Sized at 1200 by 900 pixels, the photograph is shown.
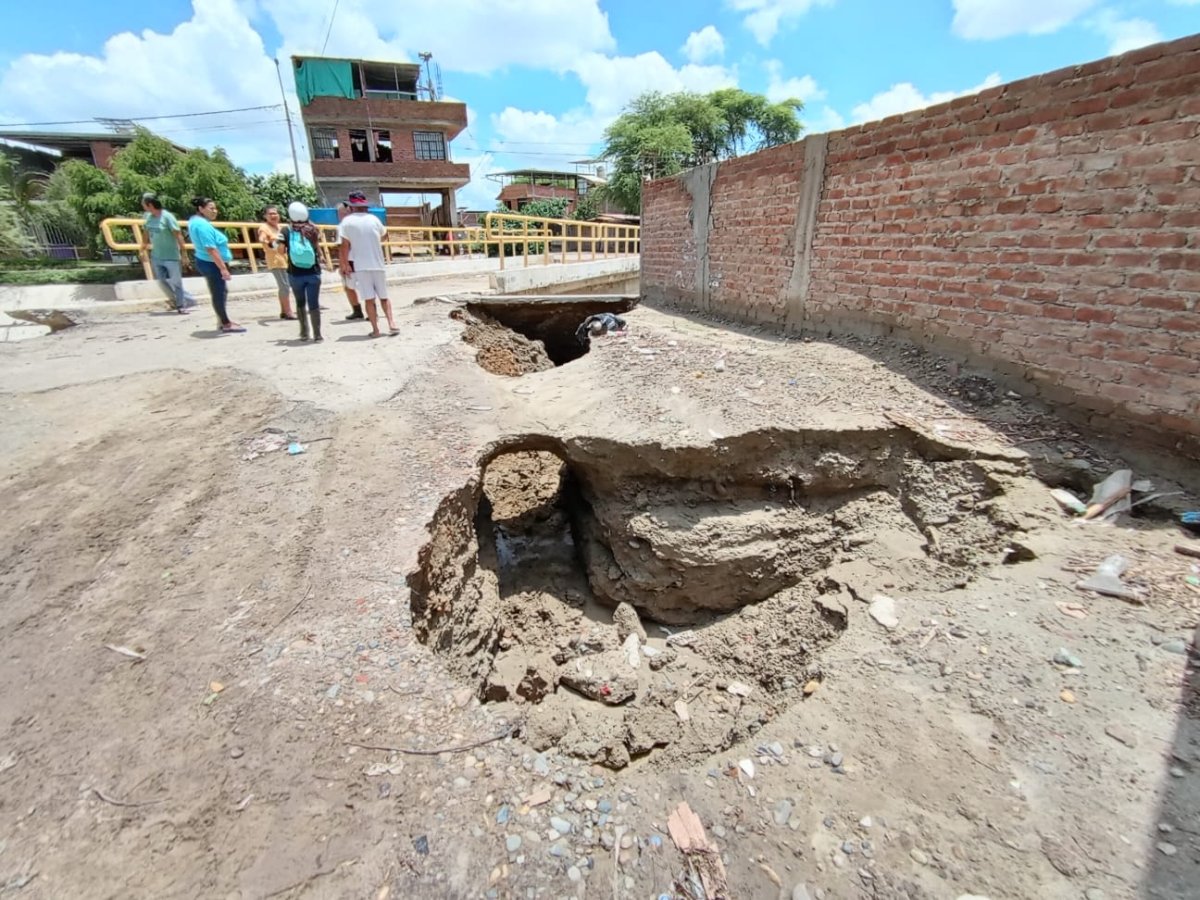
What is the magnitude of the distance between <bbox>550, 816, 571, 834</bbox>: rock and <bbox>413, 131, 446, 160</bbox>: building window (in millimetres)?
29537

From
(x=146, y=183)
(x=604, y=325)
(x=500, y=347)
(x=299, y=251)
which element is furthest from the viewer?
(x=146, y=183)

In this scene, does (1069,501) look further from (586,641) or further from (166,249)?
(166,249)

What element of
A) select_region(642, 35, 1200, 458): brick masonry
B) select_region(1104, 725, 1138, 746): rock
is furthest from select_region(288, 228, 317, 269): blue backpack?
select_region(1104, 725, 1138, 746): rock

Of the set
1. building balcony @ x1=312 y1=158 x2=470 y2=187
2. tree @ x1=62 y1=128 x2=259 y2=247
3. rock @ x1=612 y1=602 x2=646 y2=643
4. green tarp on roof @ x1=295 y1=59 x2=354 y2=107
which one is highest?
green tarp on roof @ x1=295 y1=59 x2=354 y2=107

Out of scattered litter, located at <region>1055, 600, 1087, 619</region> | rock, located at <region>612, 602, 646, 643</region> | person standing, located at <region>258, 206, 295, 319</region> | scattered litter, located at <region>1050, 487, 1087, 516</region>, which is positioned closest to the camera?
scattered litter, located at <region>1055, 600, 1087, 619</region>

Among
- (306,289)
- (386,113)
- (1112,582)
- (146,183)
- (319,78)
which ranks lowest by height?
(1112,582)

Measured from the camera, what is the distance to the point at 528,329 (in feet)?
26.8

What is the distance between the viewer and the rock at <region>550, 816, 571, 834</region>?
1616 mm

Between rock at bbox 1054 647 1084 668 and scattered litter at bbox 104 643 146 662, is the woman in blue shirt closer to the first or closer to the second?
scattered litter at bbox 104 643 146 662

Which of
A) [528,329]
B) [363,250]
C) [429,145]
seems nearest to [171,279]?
[363,250]

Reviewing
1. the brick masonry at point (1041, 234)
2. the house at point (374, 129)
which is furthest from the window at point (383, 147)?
the brick masonry at point (1041, 234)

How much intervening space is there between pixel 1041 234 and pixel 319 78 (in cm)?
2977

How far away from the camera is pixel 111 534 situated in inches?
104

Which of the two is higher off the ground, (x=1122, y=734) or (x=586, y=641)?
(x=1122, y=734)
